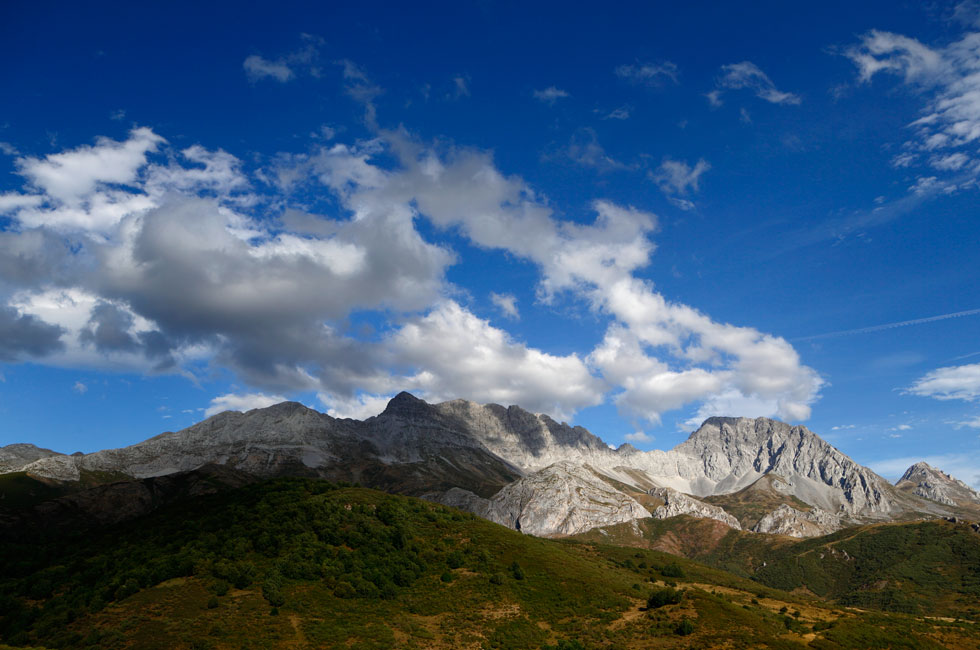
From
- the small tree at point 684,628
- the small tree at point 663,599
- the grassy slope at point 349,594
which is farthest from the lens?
the small tree at point 663,599

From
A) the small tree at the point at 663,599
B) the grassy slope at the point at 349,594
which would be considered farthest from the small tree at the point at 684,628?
the small tree at the point at 663,599

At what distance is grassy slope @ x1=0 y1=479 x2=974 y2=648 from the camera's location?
80812 millimetres

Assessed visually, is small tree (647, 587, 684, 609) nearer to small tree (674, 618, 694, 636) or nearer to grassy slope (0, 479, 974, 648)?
grassy slope (0, 479, 974, 648)

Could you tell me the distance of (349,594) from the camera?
306 feet

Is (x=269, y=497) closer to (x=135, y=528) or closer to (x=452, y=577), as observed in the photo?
(x=135, y=528)

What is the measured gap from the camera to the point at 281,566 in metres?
96.3

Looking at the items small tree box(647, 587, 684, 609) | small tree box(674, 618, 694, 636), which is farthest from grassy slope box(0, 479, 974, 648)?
small tree box(647, 587, 684, 609)

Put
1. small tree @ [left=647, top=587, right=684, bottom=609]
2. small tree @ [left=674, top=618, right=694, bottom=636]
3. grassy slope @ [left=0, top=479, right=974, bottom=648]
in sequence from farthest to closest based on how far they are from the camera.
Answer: small tree @ [left=647, top=587, right=684, bottom=609] → small tree @ [left=674, top=618, right=694, bottom=636] → grassy slope @ [left=0, top=479, right=974, bottom=648]

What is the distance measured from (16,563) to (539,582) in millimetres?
95412

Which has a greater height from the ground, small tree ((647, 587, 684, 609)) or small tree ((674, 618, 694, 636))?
small tree ((647, 587, 684, 609))

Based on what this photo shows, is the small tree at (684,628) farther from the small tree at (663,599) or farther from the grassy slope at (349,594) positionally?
the small tree at (663,599)

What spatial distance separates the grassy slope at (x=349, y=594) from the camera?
80812 mm

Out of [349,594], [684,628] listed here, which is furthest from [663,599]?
[349,594]

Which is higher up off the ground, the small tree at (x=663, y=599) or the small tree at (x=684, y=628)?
the small tree at (x=663, y=599)
